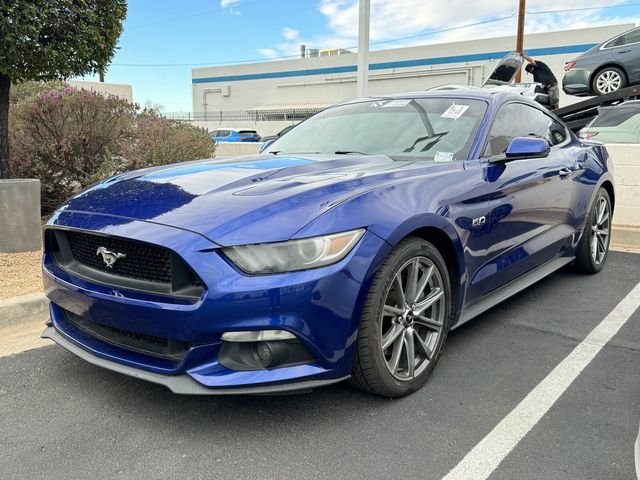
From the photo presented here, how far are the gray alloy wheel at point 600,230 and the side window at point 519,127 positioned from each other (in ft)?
2.69

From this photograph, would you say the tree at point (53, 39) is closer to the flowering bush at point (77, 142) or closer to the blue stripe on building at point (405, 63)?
the flowering bush at point (77, 142)

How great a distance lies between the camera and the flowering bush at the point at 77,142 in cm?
679

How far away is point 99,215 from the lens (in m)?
2.63

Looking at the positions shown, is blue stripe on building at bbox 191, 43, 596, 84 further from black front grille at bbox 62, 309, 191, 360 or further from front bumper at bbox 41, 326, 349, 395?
black front grille at bbox 62, 309, 191, 360

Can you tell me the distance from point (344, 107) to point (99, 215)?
237cm

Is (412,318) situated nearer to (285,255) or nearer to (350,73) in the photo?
(285,255)

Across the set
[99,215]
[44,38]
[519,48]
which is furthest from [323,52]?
[99,215]

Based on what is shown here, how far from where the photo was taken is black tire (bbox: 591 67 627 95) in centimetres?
1285

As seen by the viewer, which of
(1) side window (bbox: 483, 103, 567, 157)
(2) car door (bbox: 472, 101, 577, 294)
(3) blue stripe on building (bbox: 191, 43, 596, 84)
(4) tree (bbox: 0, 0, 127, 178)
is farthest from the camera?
(3) blue stripe on building (bbox: 191, 43, 596, 84)

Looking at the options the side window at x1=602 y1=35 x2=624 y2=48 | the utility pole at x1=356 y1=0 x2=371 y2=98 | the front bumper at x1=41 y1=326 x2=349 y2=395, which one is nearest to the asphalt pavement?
the front bumper at x1=41 y1=326 x2=349 y2=395

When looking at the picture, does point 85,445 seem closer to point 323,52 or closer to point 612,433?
point 612,433

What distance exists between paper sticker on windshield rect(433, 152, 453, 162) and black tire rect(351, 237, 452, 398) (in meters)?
0.73

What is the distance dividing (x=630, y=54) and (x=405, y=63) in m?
27.1

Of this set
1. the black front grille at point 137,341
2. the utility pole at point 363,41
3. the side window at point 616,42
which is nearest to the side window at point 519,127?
the black front grille at point 137,341
